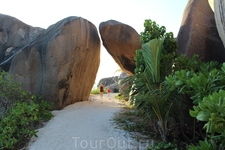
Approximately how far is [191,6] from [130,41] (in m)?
3.03

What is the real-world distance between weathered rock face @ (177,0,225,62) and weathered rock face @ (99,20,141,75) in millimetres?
2839

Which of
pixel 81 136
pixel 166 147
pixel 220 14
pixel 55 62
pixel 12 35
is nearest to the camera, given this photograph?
pixel 166 147

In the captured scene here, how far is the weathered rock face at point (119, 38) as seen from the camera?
743 centimetres

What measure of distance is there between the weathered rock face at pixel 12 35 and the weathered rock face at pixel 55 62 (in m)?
0.95

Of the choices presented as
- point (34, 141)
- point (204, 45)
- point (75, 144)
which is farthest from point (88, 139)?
point (204, 45)

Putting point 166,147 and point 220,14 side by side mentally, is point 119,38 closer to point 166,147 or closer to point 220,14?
point 220,14

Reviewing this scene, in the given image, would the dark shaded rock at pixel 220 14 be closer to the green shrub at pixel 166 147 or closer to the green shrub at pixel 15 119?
the green shrub at pixel 166 147

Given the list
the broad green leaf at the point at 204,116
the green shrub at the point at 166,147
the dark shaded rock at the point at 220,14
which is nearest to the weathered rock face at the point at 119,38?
the dark shaded rock at the point at 220,14

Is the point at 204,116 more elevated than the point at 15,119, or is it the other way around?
the point at 204,116

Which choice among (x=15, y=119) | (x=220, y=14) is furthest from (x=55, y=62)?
(x=220, y=14)

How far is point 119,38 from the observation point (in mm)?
7582

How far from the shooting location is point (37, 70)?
5.90 meters

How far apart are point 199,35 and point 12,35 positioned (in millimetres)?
6171

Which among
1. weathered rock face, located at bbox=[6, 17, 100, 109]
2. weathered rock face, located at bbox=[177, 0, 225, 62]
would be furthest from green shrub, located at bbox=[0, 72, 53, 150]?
weathered rock face, located at bbox=[177, 0, 225, 62]
